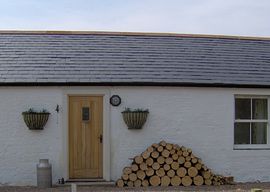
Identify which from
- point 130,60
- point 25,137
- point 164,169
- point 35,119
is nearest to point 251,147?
point 164,169

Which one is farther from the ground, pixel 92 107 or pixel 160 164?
pixel 92 107

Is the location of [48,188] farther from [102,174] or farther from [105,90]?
[105,90]

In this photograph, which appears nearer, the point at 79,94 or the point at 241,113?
the point at 79,94

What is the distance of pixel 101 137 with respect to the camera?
12.9m

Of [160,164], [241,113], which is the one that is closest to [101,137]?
[160,164]

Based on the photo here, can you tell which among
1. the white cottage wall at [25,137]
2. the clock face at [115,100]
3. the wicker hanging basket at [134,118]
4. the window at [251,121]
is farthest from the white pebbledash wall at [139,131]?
the window at [251,121]

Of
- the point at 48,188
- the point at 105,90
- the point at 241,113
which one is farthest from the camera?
the point at 241,113

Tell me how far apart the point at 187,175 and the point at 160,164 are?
0.77 meters

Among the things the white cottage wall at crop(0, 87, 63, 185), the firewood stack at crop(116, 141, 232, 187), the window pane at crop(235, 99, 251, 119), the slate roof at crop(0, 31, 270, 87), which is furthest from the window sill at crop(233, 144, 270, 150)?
the white cottage wall at crop(0, 87, 63, 185)

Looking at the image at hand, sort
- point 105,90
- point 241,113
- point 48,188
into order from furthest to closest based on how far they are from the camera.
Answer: point 241,113 < point 105,90 < point 48,188

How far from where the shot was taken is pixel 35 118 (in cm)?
1230

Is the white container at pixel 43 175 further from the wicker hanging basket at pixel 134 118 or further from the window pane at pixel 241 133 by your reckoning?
the window pane at pixel 241 133

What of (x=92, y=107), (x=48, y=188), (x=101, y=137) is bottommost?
(x=48, y=188)

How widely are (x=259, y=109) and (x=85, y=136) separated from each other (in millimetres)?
5148
